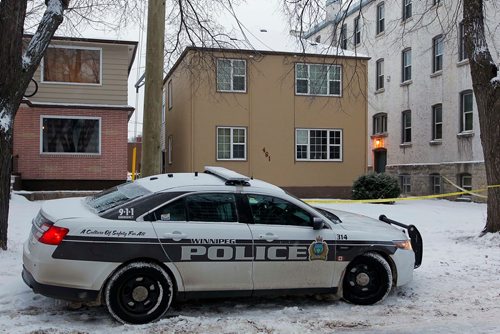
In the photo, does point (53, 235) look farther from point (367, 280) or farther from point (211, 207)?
point (367, 280)

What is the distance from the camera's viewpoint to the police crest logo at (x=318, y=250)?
564 cm

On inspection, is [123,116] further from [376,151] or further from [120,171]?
[376,151]

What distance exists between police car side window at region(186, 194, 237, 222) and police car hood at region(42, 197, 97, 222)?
1.01 m

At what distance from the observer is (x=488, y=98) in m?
9.78

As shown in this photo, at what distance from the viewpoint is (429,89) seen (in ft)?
84.6

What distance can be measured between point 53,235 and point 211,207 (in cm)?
162

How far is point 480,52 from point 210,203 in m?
7.09

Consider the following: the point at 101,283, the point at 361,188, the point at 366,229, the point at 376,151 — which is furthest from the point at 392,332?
the point at 376,151

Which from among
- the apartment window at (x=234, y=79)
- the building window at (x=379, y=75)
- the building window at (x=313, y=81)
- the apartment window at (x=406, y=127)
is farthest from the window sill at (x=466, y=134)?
the apartment window at (x=234, y=79)

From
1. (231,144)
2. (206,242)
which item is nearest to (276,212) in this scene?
(206,242)

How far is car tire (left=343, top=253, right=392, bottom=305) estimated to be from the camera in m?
5.88

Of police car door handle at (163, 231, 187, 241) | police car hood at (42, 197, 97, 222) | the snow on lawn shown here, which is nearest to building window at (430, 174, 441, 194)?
the snow on lawn

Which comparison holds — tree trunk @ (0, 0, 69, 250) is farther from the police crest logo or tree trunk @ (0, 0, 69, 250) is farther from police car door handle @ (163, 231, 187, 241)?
the police crest logo

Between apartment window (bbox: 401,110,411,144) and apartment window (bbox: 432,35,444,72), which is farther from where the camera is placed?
apartment window (bbox: 401,110,411,144)
